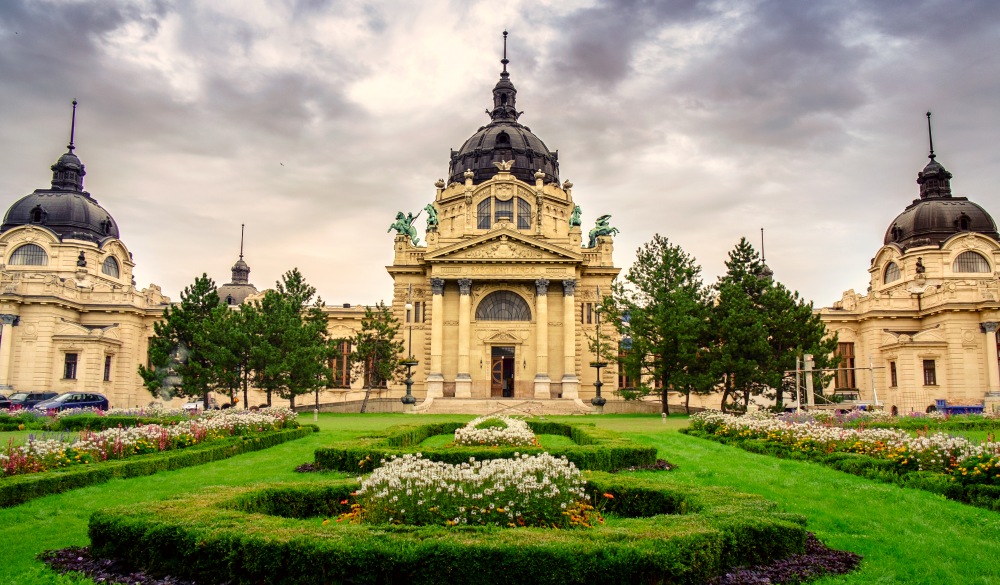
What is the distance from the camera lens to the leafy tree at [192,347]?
140ft

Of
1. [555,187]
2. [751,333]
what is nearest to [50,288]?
[555,187]

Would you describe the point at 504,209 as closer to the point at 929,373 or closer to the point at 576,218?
the point at 576,218

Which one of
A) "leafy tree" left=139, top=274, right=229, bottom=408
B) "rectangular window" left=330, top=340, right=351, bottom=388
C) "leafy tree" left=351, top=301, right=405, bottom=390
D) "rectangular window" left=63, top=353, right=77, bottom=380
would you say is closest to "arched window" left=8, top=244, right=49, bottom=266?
"rectangular window" left=63, top=353, right=77, bottom=380

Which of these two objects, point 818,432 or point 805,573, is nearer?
point 805,573

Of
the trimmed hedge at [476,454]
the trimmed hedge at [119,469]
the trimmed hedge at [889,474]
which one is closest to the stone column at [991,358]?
the trimmed hedge at [889,474]

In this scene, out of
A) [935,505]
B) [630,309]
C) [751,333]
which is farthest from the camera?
[630,309]

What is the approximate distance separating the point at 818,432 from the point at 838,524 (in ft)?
31.4

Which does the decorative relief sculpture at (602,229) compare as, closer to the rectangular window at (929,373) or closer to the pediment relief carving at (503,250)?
the pediment relief carving at (503,250)

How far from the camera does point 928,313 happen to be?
5347 cm

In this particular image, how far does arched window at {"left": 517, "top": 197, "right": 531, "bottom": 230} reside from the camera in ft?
186

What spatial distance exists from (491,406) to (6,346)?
119ft

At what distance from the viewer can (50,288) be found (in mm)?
54438

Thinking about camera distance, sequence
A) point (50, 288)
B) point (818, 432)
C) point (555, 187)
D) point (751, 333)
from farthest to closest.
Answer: point (555, 187) < point (50, 288) < point (751, 333) < point (818, 432)

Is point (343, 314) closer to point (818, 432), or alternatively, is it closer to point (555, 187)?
point (555, 187)
